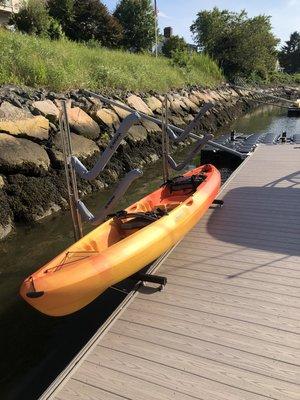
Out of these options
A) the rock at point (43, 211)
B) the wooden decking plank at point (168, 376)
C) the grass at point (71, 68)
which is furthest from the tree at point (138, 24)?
the wooden decking plank at point (168, 376)

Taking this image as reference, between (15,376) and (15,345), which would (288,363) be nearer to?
(15,376)

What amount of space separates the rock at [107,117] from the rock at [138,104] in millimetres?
1945

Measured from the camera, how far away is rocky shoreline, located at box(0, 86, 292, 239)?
768 cm

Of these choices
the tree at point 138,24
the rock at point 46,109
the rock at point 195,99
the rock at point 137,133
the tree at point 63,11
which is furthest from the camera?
the tree at point 138,24

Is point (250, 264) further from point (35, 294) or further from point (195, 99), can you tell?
point (195, 99)

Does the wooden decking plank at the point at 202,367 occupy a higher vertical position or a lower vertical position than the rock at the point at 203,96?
lower

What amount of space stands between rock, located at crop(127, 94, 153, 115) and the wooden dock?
8.71 m

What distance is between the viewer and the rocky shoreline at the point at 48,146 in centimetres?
768

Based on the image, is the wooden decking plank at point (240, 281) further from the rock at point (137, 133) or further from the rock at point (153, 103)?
the rock at point (153, 103)

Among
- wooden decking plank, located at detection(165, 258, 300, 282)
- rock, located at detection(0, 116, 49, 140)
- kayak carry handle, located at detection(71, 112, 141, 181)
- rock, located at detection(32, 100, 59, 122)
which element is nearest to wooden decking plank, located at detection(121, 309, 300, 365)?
wooden decking plank, located at detection(165, 258, 300, 282)

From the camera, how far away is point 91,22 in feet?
78.7

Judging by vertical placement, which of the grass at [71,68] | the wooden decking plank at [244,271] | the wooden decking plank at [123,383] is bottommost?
the wooden decking plank at [123,383]

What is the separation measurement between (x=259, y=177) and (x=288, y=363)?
575cm

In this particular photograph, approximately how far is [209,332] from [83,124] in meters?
7.79
